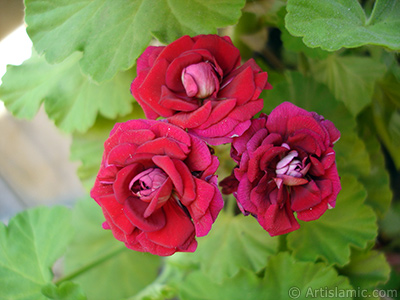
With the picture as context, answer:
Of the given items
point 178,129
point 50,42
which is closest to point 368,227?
point 178,129

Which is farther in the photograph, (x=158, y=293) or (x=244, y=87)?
(x=158, y=293)

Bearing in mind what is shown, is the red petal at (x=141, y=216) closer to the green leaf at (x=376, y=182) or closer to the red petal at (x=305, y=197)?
the red petal at (x=305, y=197)

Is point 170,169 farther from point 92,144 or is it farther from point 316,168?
point 92,144

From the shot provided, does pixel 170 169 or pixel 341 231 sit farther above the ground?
pixel 170 169

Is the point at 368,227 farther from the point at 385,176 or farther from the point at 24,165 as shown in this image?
the point at 24,165

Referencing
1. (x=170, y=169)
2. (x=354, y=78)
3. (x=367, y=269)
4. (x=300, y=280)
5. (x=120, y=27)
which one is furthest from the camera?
(x=354, y=78)

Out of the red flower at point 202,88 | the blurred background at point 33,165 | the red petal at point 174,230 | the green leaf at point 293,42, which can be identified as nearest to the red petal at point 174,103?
the red flower at point 202,88

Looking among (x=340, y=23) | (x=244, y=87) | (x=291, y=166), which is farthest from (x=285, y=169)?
(x=340, y=23)
